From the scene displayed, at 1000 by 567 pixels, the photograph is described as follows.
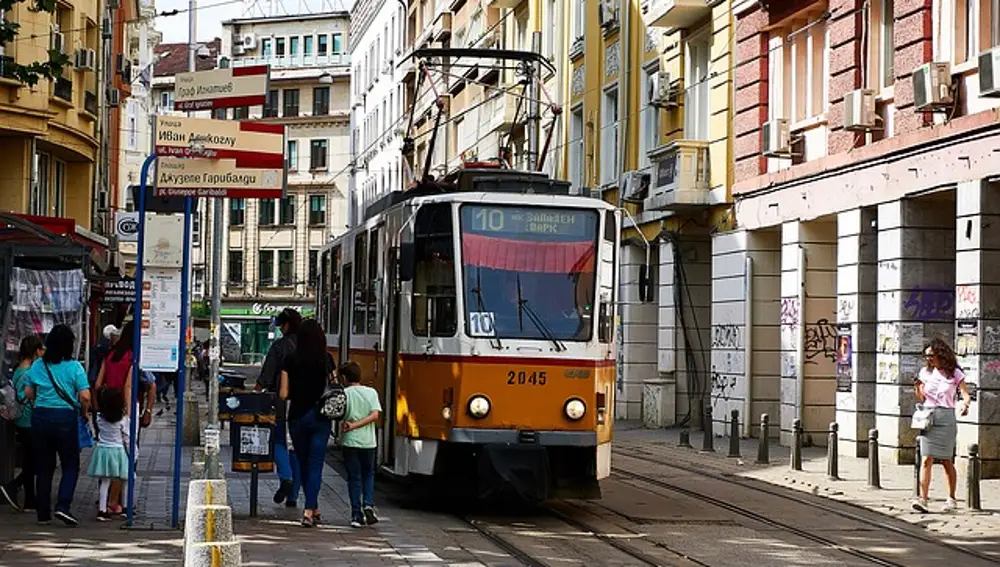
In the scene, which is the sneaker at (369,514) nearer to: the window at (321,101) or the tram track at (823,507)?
the tram track at (823,507)

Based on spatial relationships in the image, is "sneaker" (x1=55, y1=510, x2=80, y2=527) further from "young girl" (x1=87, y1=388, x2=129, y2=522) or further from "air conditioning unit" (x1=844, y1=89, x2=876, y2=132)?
"air conditioning unit" (x1=844, y1=89, x2=876, y2=132)

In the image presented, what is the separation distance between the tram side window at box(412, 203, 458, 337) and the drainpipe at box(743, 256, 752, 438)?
13.6 meters

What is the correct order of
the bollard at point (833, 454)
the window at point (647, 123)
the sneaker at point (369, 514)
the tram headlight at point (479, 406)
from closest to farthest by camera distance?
the sneaker at point (369, 514) < the tram headlight at point (479, 406) < the bollard at point (833, 454) < the window at point (647, 123)

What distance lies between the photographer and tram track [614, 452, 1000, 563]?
15297mm

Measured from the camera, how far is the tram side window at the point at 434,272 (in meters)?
16.9

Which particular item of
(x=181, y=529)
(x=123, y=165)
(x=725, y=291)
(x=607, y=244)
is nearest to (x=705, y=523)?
(x=607, y=244)

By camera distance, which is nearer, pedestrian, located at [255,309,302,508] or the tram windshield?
the tram windshield

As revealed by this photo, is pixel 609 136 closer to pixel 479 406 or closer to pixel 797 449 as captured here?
pixel 797 449

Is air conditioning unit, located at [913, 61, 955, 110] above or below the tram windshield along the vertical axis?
above

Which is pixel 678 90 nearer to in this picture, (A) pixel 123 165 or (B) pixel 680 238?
(B) pixel 680 238

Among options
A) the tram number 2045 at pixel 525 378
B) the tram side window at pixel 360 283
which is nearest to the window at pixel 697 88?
the tram side window at pixel 360 283

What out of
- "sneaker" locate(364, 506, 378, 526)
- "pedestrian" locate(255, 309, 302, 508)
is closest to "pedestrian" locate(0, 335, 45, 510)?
"pedestrian" locate(255, 309, 302, 508)

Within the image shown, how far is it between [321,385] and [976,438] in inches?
344

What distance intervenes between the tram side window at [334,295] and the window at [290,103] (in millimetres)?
68010
